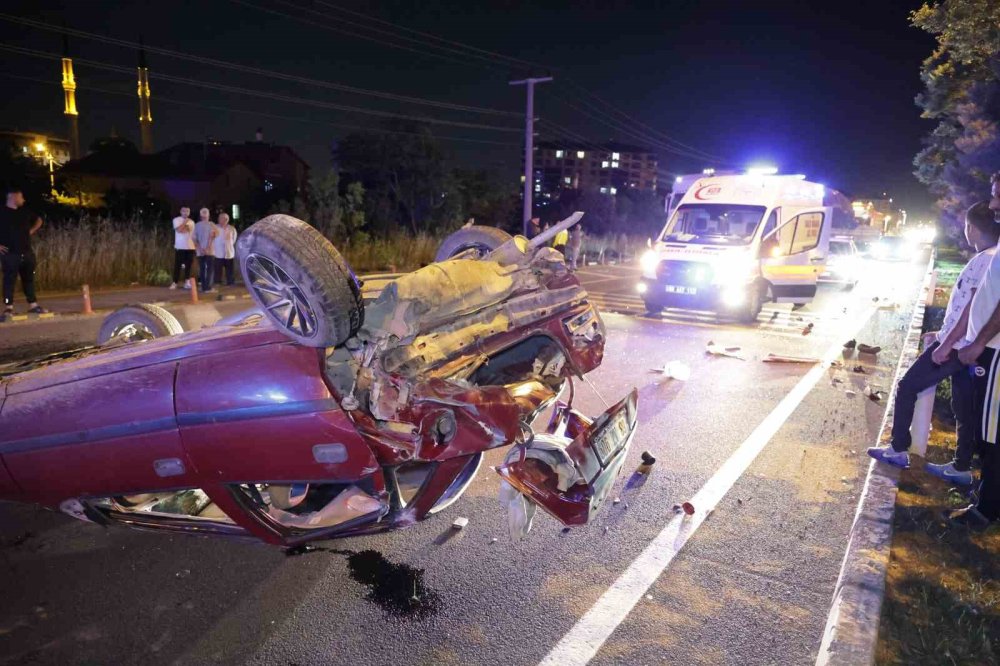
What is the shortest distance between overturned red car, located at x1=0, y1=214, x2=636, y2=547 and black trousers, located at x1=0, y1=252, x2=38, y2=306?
763 cm

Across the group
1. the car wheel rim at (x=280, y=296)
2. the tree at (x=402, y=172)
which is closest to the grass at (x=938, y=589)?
the car wheel rim at (x=280, y=296)

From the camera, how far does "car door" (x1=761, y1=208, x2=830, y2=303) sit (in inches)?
458

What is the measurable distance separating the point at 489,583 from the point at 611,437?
0.98m

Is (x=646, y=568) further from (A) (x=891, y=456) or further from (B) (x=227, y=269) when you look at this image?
(B) (x=227, y=269)

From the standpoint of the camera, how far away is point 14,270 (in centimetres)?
950

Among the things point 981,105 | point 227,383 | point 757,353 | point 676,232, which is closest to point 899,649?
point 227,383

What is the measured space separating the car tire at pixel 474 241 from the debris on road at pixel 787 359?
5.12 metres

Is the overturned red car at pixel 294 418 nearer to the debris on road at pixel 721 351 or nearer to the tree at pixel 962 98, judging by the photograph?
the debris on road at pixel 721 351

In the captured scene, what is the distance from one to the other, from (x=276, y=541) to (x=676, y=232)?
10.6 metres

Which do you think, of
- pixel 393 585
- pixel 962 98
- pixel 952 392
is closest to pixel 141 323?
pixel 393 585

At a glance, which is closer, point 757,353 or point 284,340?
point 284,340

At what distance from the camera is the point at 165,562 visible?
3.50 m

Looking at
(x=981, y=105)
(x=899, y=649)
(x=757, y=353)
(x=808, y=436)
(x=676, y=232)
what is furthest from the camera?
(x=981, y=105)

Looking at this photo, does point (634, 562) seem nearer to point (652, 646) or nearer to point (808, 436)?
point (652, 646)
